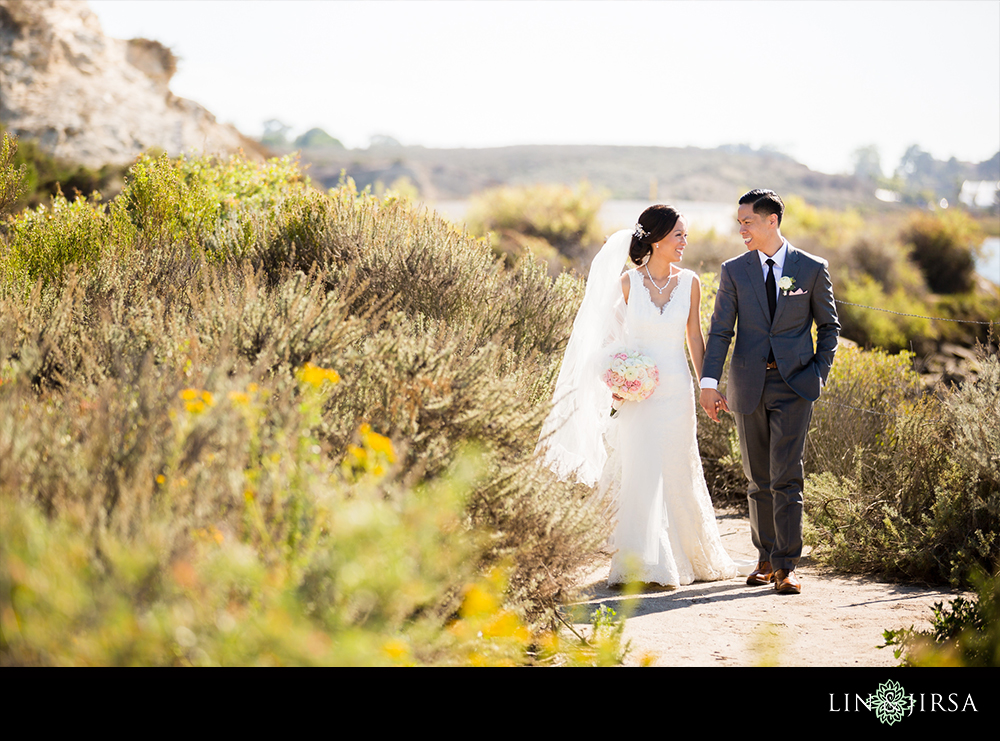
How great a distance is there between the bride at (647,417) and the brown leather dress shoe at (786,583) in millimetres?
419

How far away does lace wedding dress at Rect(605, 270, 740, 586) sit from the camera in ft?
16.9

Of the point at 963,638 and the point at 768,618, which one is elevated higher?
the point at 963,638

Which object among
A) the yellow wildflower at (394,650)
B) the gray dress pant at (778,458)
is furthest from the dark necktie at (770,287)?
the yellow wildflower at (394,650)

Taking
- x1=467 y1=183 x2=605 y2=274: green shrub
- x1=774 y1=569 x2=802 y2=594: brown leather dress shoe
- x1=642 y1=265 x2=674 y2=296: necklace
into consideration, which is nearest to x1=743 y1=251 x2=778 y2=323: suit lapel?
x1=642 y1=265 x2=674 y2=296: necklace

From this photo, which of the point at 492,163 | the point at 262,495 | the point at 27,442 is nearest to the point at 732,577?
the point at 262,495

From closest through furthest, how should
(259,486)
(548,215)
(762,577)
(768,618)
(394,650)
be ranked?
(394,650) → (259,486) → (768,618) → (762,577) → (548,215)

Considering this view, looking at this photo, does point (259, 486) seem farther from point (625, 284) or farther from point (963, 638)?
point (625, 284)

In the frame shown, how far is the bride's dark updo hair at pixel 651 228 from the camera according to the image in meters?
5.41

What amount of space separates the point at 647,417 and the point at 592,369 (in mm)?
495

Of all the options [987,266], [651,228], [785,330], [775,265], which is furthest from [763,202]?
A: [987,266]

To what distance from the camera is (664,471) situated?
5289 millimetres

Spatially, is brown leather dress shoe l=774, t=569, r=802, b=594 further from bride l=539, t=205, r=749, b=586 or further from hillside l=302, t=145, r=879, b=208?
hillside l=302, t=145, r=879, b=208

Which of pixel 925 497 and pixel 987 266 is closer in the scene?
pixel 925 497
